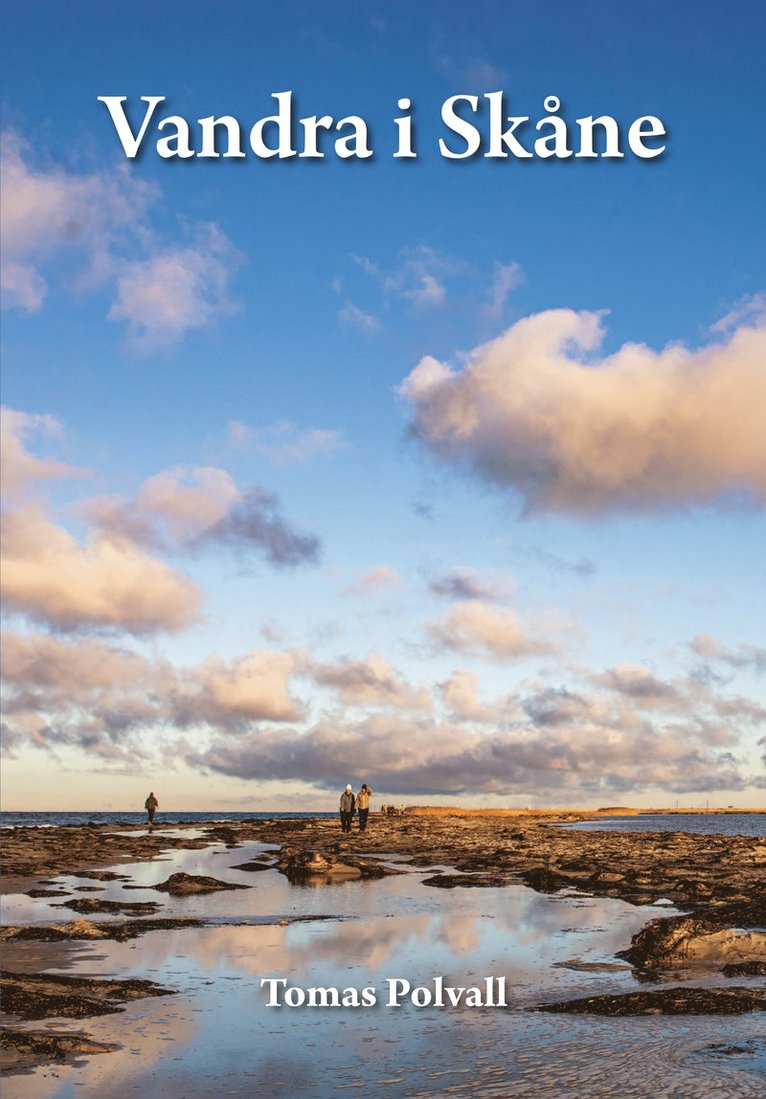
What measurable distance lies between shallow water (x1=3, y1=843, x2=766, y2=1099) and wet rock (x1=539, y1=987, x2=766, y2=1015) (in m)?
0.34

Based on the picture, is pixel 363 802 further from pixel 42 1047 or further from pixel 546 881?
pixel 42 1047

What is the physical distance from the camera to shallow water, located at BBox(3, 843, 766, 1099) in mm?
8367

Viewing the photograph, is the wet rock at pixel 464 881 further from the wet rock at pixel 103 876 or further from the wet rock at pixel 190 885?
the wet rock at pixel 103 876

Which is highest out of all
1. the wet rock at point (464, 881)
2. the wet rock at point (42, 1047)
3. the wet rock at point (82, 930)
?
the wet rock at point (42, 1047)

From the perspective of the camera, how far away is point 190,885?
81.6 feet

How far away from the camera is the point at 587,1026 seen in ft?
34.3

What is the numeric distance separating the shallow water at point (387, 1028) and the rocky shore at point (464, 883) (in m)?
0.62

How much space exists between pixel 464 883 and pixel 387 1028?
17.3 metres

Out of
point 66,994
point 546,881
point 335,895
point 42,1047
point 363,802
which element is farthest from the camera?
point 363,802

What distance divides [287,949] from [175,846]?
34.5 m

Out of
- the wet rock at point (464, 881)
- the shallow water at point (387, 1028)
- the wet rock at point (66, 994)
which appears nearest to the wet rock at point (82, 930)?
the shallow water at point (387, 1028)

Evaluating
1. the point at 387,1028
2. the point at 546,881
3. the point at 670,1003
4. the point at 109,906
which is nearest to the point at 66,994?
the point at 387,1028

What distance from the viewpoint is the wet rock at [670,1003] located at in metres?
11.0

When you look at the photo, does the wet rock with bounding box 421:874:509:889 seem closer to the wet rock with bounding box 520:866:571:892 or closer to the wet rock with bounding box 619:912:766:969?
the wet rock with bounding box 520:866:571:892
